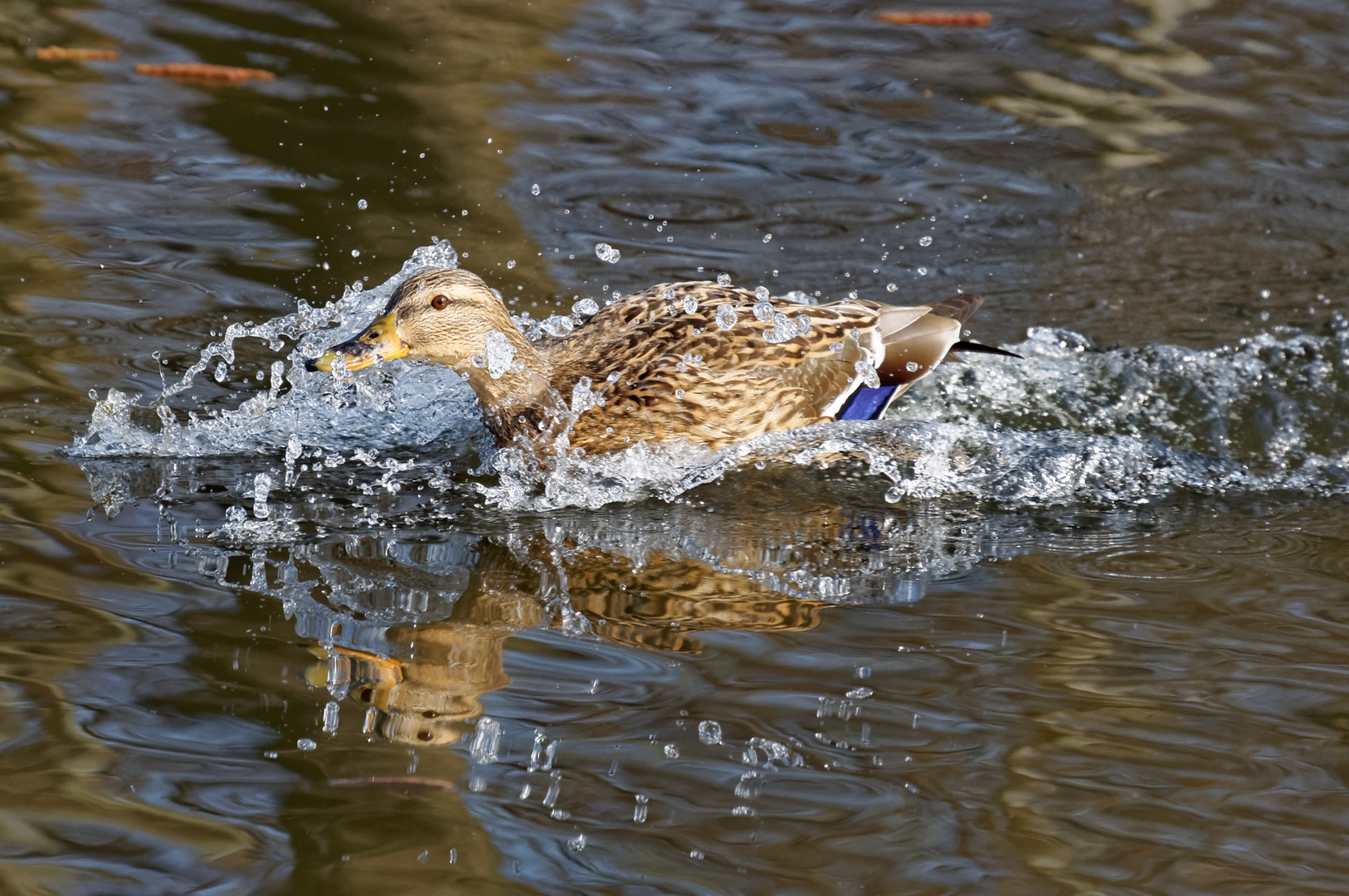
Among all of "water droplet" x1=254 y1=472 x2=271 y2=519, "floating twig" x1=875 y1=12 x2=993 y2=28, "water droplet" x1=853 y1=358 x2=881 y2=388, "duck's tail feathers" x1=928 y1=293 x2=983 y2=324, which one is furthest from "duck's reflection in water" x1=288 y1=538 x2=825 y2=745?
"floating twig" x1=875 y1=12 x2=993 y2=28

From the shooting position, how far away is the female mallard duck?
5.33 m

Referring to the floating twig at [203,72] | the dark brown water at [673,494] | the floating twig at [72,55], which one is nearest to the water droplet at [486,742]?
the dark brown water at [673,494]

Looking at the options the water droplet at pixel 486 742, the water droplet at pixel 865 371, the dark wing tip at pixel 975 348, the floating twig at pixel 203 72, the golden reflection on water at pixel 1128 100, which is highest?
the golden reflection on water at pixel 1128 100

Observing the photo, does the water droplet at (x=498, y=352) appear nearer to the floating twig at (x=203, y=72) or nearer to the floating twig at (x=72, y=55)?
the floating twig at (x=203, y=72)

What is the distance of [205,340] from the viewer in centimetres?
629

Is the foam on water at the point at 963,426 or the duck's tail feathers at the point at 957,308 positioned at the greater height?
the duck's tail feathers at the point at 957,308

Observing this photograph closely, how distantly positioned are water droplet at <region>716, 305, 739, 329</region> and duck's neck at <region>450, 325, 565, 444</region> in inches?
26.6

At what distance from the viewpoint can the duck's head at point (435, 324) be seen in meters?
5.21

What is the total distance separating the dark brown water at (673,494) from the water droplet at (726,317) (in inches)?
20.9

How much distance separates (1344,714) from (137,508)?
3.48 meters

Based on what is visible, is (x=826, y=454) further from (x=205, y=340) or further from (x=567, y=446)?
(x=205, y=340)

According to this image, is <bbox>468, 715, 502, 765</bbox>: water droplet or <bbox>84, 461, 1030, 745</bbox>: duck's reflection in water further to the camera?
<bbox>84, 461, 1030, 745</bbox>: duck's reflection in water

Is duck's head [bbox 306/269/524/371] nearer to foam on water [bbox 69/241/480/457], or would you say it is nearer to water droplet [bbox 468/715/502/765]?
foam on water [bbox 69/241/480/457]

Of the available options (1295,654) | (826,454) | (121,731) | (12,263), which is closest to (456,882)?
(121,731)
